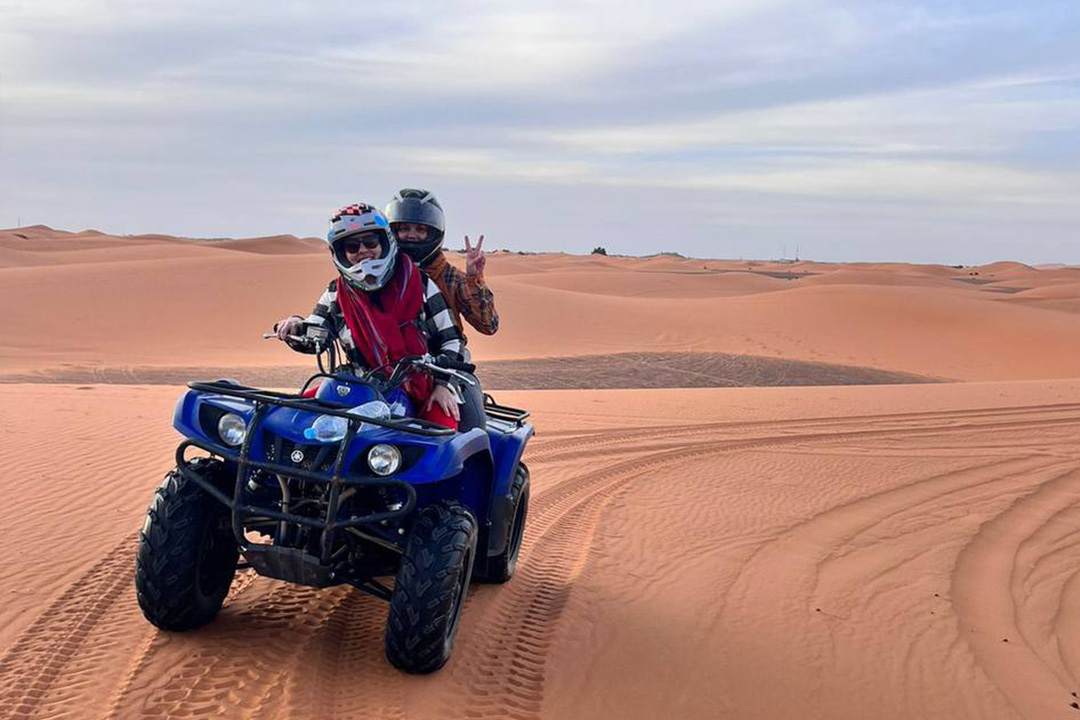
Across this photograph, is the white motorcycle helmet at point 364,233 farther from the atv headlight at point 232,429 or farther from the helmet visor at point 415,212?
the atv headlight at point 232,429

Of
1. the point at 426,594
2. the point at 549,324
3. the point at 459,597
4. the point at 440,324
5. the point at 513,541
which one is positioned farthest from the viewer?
the point at 549,324

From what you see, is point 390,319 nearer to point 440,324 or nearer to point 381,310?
point 381,310

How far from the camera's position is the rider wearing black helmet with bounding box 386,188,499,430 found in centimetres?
565

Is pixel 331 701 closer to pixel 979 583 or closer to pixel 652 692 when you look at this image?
pixel 652 692

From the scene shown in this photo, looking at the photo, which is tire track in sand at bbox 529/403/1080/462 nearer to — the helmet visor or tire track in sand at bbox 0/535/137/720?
the helmet visor

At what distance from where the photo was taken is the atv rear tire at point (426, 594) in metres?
4.28

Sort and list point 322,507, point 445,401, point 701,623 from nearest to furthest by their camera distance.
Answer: point 322,507, point 445,401, point 701,623

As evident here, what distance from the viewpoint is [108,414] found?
11453 millimetres

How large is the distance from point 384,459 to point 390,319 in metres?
1.05

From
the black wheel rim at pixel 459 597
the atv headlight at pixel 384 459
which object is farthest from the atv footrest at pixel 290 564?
the black wheel rim at pixel 459 597

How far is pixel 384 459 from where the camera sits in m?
4.29

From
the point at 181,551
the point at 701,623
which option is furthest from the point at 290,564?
the point at 701,623

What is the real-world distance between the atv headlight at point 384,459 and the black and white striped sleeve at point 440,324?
103 cm

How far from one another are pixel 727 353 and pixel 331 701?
2341 centimetres
